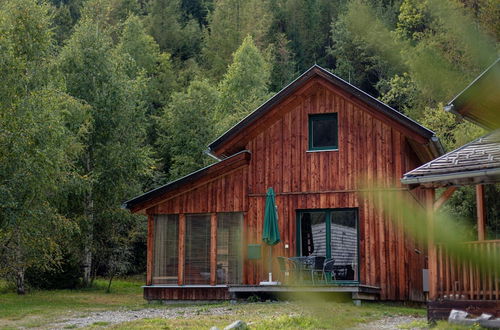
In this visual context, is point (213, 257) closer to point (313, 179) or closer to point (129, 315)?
point (313, 179)

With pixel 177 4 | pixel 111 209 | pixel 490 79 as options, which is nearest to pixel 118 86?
pixel 111 209

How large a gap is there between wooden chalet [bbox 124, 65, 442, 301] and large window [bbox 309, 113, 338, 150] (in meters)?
0.02

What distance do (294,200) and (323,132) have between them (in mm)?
1765

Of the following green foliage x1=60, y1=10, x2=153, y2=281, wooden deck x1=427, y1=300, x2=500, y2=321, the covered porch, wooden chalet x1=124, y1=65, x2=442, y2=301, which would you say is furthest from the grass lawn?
green foliage x1=60, y1=10, x2=153, y2=281

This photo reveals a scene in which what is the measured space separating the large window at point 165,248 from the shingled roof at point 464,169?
831 cm

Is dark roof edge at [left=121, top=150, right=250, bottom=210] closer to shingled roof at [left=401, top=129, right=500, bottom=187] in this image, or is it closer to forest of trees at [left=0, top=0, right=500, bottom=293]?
forest of trees at [left=0, top=0, right=500, bottom=293]

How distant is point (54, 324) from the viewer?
13.1m

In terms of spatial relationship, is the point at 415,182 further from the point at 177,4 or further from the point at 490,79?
the point at 177,4

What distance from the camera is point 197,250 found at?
17672mm

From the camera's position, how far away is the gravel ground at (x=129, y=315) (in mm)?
13047

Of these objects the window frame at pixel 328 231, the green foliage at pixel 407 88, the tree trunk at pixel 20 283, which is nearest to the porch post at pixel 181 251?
the window frame at pixel 328 231

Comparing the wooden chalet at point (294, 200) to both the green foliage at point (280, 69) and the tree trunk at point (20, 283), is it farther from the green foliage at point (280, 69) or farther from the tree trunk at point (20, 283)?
the green foliage at point (280, 69)

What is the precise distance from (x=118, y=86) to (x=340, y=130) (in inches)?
469

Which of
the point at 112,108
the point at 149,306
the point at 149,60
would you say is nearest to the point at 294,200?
the point at 149,306
